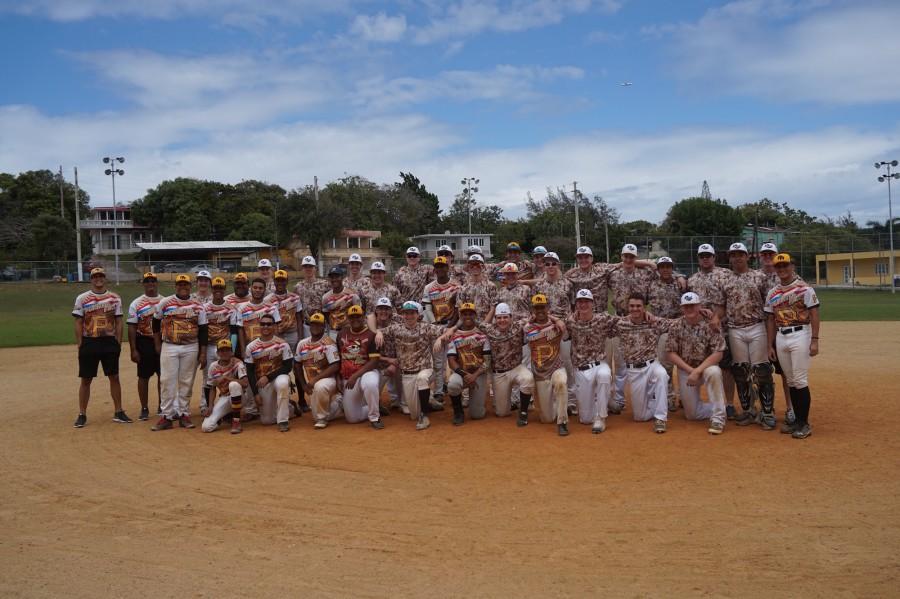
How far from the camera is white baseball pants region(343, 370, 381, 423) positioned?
354 inches

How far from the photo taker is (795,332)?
7.95 meters

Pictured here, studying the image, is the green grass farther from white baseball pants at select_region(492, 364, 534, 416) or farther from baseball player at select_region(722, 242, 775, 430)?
baseball player at select_region(722, 242, 775, 430)

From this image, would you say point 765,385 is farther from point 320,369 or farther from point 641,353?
point 320,369

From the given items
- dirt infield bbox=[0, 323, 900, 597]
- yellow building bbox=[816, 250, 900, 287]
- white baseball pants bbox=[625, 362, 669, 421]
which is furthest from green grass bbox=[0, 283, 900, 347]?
white baseball pants bbox=[625, 362, 669, 421]

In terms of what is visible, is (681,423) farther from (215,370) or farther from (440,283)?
(215,370)

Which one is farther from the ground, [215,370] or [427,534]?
[215,370]

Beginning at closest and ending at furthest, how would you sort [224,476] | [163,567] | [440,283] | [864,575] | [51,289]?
[864,575] < [163,567] < [224,476] < [440,283] < [51,289]

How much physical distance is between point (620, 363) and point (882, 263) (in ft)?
154

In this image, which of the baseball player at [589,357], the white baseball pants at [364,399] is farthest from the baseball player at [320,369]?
the baseball player at [589,357]

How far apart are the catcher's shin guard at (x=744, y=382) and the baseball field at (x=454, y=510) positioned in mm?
455

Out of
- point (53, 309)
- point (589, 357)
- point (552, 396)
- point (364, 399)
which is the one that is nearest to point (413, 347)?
point (364, 399)

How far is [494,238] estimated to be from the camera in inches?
2926

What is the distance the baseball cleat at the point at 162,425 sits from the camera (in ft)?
29.8

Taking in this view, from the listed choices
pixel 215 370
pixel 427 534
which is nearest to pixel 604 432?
pixel 427 534
